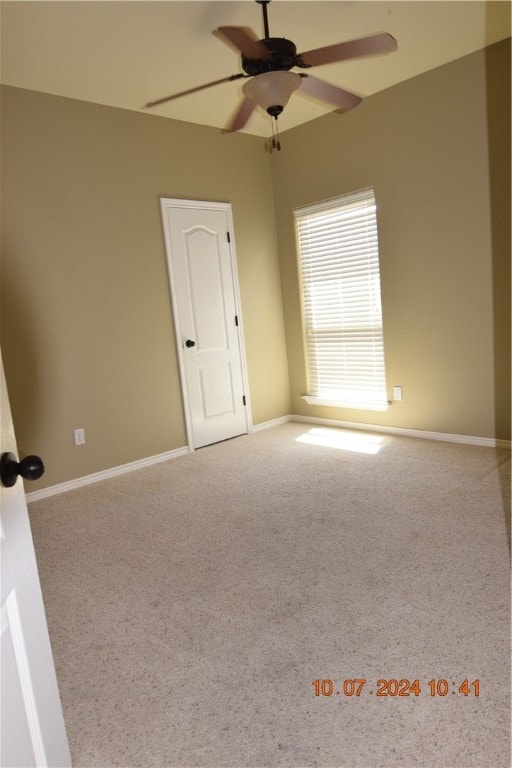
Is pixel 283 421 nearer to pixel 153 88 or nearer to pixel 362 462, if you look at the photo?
pixel 362 462

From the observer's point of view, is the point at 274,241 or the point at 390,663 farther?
the point at 274,241

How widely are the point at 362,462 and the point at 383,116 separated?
2.76 metres

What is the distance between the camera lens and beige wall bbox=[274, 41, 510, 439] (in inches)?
144

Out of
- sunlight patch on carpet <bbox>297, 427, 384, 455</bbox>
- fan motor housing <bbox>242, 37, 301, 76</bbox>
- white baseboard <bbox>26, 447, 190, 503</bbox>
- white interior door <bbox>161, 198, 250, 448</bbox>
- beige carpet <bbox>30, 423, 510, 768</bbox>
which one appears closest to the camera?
beige carpet <bbox>30, 423, 510, 768</bbox>

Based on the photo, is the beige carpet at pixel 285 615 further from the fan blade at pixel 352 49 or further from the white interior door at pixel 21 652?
the fan blade at pixel 352 49

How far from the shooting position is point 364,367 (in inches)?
183

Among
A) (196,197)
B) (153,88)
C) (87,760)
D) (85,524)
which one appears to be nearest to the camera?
(87,760)

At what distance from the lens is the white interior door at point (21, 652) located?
3.08 ft

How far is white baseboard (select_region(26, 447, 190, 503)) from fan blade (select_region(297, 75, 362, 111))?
2.92 meters

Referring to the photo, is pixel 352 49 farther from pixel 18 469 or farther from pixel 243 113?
pixel 18 469

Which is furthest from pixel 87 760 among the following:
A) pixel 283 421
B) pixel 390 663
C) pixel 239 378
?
pixel 283 421

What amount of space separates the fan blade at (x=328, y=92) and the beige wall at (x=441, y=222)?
130 cm

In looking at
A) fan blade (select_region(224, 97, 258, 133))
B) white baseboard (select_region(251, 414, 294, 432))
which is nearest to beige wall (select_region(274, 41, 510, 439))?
white baseboard (select_region(251, 414, 294, 432))

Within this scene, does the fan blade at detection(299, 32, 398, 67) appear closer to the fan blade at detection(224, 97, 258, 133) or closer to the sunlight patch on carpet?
the fan blade at detection(224, 97, 258, 133)
